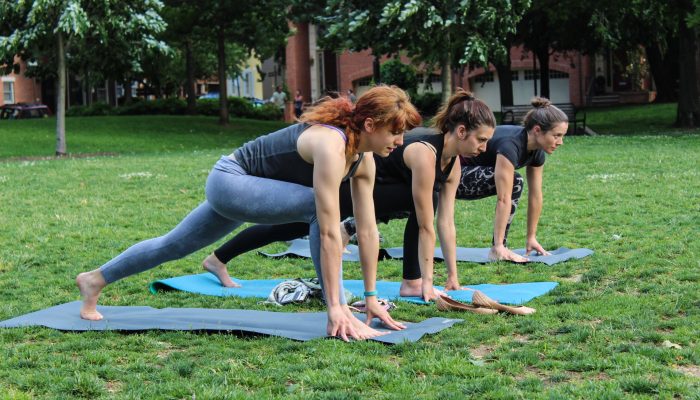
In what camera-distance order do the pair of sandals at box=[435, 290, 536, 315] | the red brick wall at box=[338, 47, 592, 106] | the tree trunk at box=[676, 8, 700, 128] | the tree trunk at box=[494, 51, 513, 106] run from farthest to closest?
the red brick wall at box=[338, 47, 592, 106]
the tree trunk at box=[494, 51, 513, 106]
the tree trunk at box=[676, 8, 700, 128]
the pair of sandals at box=[435, 290, 536, 315]

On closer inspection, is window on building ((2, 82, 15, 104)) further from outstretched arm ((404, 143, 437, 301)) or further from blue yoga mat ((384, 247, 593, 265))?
outstretched arm ((404, 143, 437, 301))

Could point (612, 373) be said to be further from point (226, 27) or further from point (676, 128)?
point (226, 27)

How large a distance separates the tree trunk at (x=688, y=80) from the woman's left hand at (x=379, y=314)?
24138 mm

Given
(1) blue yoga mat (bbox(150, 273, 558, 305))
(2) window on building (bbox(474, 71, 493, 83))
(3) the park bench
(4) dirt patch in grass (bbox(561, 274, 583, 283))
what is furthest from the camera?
(2) window on building (bbox(474, 71, 493, 83))

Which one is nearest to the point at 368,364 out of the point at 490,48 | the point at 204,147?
the point at 490,48

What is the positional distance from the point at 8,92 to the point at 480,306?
63922 mm

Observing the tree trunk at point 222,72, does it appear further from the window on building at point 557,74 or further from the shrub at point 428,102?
the window on building at point 557,74

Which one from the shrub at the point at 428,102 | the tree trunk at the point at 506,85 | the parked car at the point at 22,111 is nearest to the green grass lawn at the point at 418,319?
the tree trunk at the point at 506,85

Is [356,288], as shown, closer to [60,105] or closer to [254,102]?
[60,105]

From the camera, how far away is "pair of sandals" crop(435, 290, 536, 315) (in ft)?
19.3

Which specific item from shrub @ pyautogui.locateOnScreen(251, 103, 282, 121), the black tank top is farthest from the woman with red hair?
shrub @ pyautogui.locateOnScreen(251, 103, 282, 121)

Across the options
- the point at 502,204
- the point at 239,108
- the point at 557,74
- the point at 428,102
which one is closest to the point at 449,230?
the point at 502,204

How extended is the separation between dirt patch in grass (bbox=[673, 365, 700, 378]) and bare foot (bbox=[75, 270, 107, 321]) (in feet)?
11.0

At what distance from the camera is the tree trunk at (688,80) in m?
27.6
